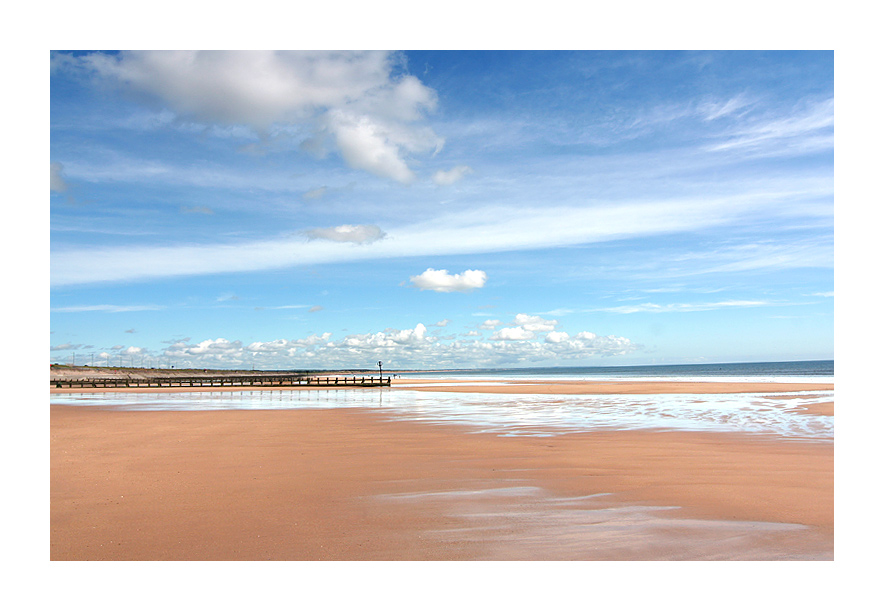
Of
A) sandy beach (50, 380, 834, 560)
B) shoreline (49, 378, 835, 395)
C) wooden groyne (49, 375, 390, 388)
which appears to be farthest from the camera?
wooden groyne (49, 375, 390, 388)

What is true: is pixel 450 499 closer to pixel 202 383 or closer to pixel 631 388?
pixel 631 388

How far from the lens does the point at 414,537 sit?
21.0ft

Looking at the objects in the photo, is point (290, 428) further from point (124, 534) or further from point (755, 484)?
point (755, 484)

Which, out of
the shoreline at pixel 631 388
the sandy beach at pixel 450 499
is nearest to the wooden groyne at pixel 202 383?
the shoreline at pixel 631 388

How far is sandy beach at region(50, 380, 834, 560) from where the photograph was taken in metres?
6.14

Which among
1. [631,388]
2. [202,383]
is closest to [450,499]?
[631,388]

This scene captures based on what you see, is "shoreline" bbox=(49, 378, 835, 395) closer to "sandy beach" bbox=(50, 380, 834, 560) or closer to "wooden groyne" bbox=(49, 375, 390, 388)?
"wooden groyne" bbox=(49, 375, 390, 388)

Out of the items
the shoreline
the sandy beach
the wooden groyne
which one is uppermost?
the sandy beach

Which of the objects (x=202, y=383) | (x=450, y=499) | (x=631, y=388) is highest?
(x=450, y=499)

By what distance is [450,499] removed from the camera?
319 inches

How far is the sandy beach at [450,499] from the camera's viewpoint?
6.14 meters

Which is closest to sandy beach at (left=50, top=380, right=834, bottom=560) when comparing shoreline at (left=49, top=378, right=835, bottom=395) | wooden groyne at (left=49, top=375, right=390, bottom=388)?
shoreline at (left=49, top=378, right=835, bottom=395)
